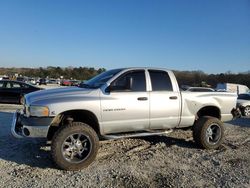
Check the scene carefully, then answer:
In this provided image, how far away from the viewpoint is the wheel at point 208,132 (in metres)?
7.41

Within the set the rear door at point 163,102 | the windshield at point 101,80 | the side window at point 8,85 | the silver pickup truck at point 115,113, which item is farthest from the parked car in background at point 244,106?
the side window at point 8,85

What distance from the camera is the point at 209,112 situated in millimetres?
8133

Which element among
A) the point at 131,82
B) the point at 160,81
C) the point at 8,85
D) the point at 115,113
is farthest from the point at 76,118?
the point at 8,85

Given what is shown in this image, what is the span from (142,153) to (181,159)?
2.88 feet

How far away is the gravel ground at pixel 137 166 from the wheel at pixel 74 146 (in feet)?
0.53

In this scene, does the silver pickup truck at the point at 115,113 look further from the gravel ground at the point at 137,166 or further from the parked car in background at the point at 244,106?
the parked car in background at the point at 244,106

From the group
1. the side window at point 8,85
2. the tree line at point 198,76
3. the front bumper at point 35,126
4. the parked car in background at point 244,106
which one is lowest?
the parked car in background at point 244,106

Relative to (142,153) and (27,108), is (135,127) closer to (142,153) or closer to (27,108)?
(142,153)

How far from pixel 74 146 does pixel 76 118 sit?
2.48 ft

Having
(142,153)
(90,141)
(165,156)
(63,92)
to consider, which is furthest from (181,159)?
(63,92)

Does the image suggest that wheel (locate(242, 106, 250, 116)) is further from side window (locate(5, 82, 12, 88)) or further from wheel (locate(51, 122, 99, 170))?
wheel (locate(51, 122, 99, 170))

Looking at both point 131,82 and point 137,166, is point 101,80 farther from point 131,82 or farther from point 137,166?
point 137,166

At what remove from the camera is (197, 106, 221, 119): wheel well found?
26.1 ft

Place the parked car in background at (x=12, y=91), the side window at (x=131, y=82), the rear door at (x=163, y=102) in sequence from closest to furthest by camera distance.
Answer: the side window at (x=131, y=82), the rear door at (x=163, y=102), the parked car in background at (x=12, y=91)
